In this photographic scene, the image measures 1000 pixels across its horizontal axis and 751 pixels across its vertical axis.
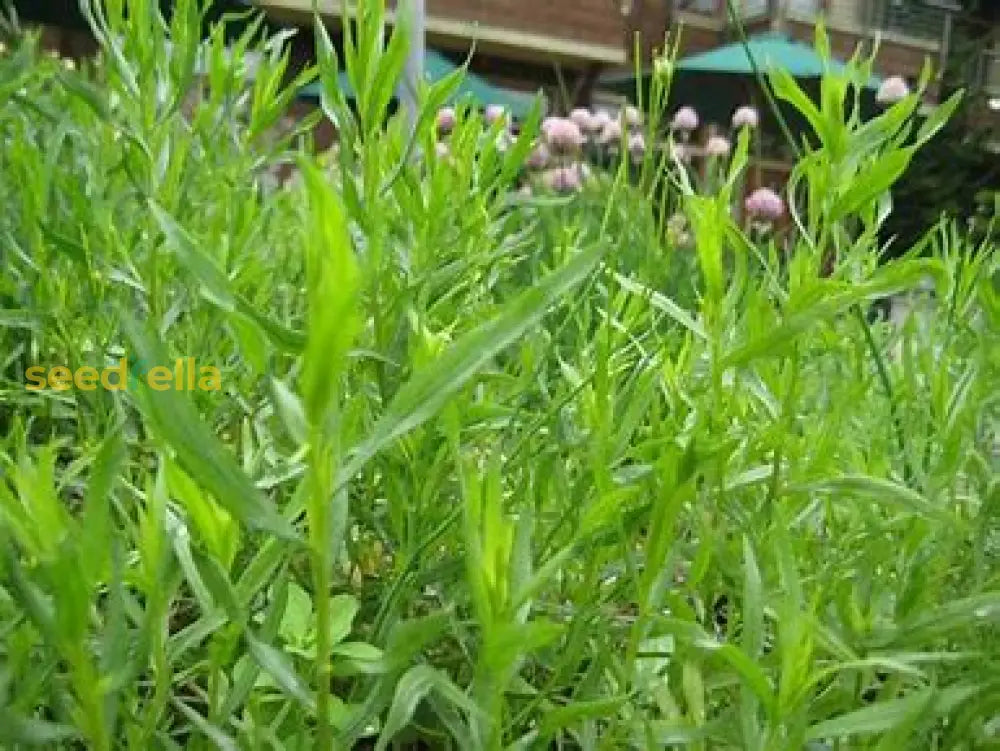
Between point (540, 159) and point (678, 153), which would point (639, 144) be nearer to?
point (540, 159)

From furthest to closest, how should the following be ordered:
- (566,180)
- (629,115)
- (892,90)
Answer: (566,180) < (892,90) < (629,115)

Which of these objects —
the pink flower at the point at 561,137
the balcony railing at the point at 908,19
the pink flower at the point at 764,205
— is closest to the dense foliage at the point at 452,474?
the pink flower at the point at 561,137

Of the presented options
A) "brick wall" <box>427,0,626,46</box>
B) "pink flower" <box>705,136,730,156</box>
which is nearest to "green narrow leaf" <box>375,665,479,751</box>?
"pink flower" <box>705,136,730,156</box>

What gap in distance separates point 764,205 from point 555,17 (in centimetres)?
884

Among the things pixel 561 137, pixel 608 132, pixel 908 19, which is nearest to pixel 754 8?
pixel 908 19

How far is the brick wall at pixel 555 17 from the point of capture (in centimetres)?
1093

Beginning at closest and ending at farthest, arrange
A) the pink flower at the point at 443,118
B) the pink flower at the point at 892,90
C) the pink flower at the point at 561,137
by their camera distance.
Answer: the pink flower at the point at 443,118 < the pink flower at the point at 892,90 < the pink flower at the point at 561,137

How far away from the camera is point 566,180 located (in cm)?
264

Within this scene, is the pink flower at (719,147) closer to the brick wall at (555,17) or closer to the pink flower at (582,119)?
the pink flower at (582,119)

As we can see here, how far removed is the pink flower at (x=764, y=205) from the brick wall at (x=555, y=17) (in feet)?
26.8

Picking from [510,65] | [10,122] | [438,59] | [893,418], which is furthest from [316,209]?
[510,65]

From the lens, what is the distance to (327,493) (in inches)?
11.0

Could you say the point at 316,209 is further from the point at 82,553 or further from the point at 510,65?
the point at 510,65

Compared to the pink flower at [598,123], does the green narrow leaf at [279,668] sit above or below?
above
